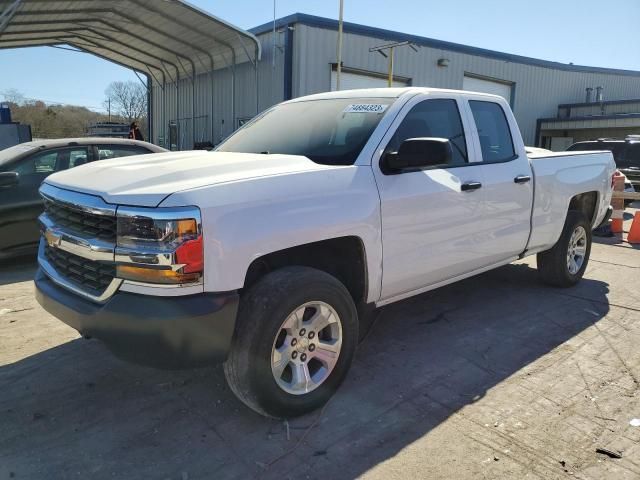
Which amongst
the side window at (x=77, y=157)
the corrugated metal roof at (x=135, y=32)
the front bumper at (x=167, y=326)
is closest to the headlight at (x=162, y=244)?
the front bumper at (x=167, y=326)

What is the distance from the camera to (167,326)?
8.21 ft

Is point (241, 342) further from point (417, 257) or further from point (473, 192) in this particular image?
point (473, 192)

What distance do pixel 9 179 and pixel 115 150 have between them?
1441mm

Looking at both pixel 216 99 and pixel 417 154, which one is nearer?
pixel 417 154

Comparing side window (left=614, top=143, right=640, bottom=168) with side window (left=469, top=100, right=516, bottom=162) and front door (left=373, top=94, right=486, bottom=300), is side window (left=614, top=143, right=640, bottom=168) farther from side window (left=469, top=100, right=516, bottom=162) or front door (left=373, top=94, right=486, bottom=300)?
front door (left=373, top=94, right=486, bottom=300)

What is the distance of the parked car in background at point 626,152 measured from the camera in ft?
44.9

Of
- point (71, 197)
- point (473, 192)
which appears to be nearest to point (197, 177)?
point (71, 197)

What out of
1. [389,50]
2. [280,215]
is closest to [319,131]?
[280,215]

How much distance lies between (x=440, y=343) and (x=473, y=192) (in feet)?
4.07

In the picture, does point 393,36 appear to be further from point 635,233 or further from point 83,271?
point 83,271

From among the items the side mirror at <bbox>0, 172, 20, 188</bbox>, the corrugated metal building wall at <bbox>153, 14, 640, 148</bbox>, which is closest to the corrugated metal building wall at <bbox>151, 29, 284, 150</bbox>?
Result: the corrugated metal building wall at <bbox>153, 14, 640, 148</bbox>

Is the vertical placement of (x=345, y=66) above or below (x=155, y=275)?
above

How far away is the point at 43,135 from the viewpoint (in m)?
45.8

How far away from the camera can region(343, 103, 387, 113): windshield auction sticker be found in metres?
3.73
